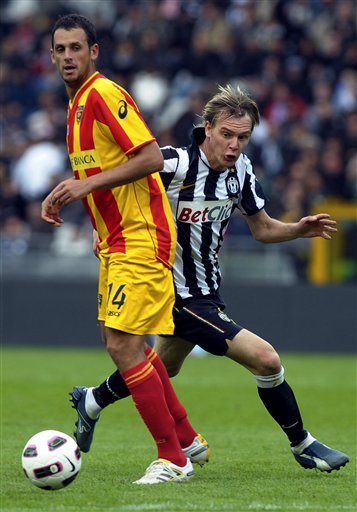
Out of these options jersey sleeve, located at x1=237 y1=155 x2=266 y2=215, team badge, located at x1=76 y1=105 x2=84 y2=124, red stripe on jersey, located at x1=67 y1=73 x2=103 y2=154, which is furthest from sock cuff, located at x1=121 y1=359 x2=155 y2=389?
jersey sleeve, located at x1=237 y1=155 x2=266 y2=215

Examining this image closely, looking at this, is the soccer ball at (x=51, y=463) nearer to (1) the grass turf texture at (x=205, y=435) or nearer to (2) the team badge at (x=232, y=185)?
(1) the grass turf texture at (x=205, y=435)

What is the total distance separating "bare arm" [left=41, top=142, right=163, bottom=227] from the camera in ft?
20.6

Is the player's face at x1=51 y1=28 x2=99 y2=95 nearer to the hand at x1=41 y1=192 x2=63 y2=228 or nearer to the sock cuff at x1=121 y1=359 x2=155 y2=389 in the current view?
the hand at x1=41 y1=192 x2=63 y2=228

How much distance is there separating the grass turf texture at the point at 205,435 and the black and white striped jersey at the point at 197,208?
1.15 m

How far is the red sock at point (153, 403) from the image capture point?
6539 mm

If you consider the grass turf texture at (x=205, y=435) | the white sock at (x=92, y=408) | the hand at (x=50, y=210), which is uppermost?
the hand at (x=50, y=210)

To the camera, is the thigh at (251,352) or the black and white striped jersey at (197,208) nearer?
the thigh at (251,352)

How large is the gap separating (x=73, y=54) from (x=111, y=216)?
87cm

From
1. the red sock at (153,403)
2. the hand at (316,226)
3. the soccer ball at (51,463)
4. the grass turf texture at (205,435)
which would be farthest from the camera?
the hand at (316,226)

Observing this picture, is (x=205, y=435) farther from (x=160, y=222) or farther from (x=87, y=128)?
(x=87, y=128)

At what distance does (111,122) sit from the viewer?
21.1ft

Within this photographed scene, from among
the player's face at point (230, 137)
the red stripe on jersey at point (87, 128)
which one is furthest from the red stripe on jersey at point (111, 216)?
the player's face at point (230, 137)

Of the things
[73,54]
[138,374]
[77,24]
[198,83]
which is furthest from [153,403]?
[198,83]

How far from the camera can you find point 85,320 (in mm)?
17266
